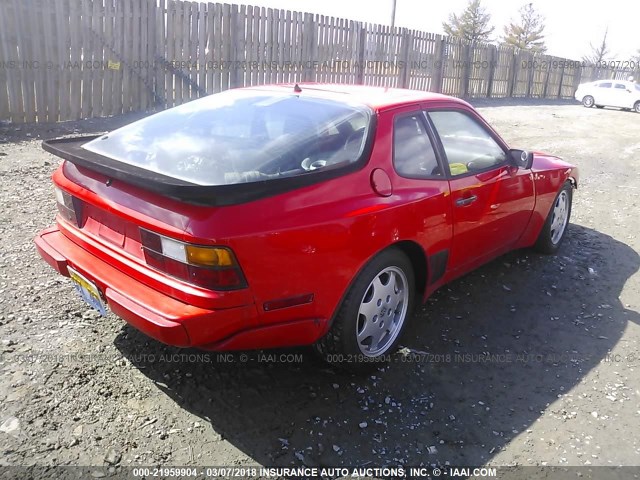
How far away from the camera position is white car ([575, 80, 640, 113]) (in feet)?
77.4

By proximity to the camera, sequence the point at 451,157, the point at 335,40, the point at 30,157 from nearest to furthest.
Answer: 1. the point at 451,157
2. the point at 30,157
3. the point at 335,40

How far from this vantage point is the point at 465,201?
3.56m

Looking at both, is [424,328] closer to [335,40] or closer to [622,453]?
[622,453]

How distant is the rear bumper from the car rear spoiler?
479 mm

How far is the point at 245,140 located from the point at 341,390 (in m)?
1.51

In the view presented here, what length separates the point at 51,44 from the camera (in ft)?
28.9

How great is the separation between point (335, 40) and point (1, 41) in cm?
827

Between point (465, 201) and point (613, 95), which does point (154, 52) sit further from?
point (613, 95)

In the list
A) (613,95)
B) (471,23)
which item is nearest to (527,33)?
(471,23)

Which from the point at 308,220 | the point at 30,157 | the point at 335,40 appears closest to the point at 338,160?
the point at 308,220

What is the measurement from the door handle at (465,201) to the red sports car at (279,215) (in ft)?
0.04
